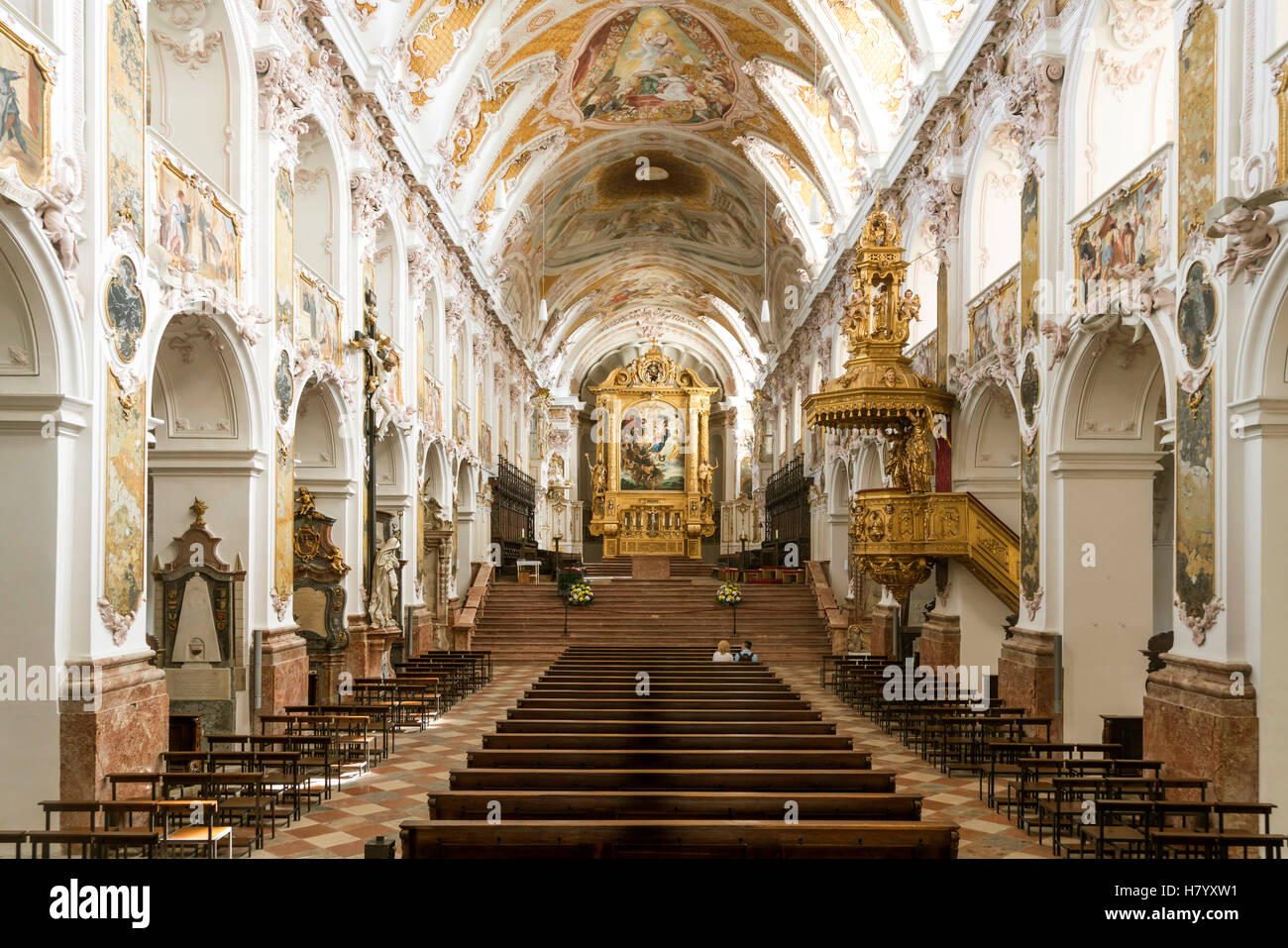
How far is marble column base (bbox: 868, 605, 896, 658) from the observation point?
19.8 meters

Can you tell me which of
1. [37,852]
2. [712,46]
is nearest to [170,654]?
[37,852]

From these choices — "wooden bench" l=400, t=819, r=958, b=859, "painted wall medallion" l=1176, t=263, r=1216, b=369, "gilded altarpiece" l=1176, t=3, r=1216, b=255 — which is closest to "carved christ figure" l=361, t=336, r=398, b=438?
"wooden bench" l=400, t=819, r=958, b=859

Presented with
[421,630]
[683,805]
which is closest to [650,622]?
[421,630]

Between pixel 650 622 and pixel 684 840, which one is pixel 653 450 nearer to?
pixel 650 622

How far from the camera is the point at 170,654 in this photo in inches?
444

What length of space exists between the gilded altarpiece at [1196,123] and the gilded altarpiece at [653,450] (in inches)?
1315

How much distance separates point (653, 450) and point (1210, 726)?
36.8 metres

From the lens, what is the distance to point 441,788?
1004cm

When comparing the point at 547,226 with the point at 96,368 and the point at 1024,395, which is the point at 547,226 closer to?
the point at 1024,395

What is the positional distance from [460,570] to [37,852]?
18438 mm

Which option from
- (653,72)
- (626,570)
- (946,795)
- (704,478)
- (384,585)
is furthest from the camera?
(704,478)

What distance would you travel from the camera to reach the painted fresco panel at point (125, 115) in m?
8.42

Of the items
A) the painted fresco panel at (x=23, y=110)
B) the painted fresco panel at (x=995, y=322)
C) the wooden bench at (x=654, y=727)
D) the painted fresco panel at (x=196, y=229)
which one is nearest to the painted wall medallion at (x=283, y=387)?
the painted fresco panel at (x=196, y=229)

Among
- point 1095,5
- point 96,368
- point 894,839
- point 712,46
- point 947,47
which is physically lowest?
point 894,839
